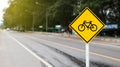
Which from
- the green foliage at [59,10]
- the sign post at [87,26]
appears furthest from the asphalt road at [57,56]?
the green foliage at [59,10]

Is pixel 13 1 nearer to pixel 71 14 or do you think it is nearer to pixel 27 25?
pixel 27 25

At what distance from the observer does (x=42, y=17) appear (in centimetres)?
8425

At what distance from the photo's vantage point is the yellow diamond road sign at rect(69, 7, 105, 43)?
9141mm

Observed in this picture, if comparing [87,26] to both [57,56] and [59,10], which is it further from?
[59,10]

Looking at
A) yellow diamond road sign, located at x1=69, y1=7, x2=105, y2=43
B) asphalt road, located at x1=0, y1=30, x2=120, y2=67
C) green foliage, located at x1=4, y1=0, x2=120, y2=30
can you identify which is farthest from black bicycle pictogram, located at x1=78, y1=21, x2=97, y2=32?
green foliage, located at x1=4, y1=0, x2=120, y2=30

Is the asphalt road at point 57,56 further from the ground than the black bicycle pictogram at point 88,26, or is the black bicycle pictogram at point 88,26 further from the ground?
the black bicycle pictogram at point 88,26

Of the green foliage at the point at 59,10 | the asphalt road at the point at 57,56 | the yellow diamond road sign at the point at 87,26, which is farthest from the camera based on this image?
the green foliage at the point at 59,10

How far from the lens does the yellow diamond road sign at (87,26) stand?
9141mm

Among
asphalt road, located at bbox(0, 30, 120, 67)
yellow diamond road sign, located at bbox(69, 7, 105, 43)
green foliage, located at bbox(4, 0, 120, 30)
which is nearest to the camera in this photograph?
yellow diamond road sign, located at bbox(69, 7, 105, 43)

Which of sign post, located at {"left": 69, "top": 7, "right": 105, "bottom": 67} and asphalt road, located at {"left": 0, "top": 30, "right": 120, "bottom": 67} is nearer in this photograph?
sign post, located at {"left": 69, "top": 7, "right": 105, "bottom": 67}

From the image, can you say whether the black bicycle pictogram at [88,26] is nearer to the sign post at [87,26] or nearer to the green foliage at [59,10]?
the sign post at [87,26]

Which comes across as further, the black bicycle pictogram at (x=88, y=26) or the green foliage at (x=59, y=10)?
the green foliage at (x=59, y=10)

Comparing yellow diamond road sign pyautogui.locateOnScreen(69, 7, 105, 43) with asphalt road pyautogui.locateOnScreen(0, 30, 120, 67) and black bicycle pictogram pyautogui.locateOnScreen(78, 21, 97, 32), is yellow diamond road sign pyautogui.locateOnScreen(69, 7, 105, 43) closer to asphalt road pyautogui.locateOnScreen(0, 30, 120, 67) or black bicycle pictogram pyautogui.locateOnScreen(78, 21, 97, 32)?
black bicycle pictogram pyautogui.locateOnScreen(78, 21, 97, 32)

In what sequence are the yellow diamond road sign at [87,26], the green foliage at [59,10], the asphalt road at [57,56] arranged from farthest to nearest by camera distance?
the green foliage at [59,10]
the asphalt road at [57,56]
the yellow diamond road sign at [87,26]
